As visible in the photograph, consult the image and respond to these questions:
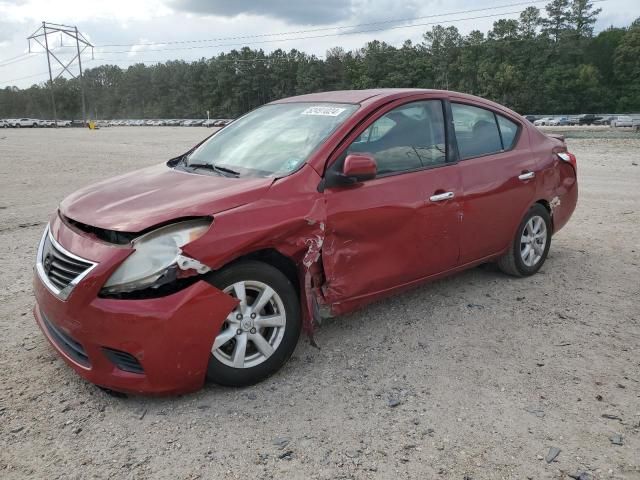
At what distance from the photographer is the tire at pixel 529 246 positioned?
4820 mm

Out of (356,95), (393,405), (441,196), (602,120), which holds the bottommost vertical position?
(393,405)

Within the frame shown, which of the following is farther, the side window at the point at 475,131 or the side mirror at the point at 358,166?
the side window at the point at 475,131

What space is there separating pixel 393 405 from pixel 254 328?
88cm

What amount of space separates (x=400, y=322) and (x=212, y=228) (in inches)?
71.1

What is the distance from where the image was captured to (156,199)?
315 cm

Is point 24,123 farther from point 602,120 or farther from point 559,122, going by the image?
point 602,120

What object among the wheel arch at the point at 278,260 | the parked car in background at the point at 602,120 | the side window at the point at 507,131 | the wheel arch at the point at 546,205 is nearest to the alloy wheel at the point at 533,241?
the wheel arch at the point at 546,205

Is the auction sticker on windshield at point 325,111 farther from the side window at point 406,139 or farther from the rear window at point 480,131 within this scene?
the rear window at point 480,131

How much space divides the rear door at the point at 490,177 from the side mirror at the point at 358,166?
3.54 ft

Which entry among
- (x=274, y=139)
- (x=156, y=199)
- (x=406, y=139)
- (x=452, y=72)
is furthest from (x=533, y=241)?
(x=452, y=72)

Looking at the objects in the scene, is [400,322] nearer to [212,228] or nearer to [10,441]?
[212,228]

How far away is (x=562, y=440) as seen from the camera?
2.69 metres

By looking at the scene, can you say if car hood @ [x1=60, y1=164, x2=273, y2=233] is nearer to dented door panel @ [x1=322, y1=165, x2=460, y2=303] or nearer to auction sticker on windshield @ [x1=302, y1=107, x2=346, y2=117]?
dented door panel @ [x1=322, y1=165, x2=460, y2=303]

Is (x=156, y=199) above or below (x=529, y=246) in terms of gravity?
above
